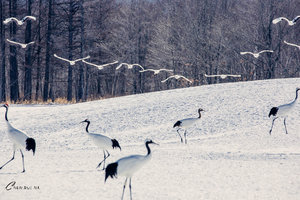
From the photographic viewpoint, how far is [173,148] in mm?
14680

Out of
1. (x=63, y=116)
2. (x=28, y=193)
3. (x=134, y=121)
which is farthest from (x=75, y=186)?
(x=63, y=116)

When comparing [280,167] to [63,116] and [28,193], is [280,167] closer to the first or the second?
[28,193]

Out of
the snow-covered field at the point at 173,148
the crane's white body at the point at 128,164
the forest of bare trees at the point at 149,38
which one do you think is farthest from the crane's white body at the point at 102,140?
the forest of bare trees at the point at 149,38

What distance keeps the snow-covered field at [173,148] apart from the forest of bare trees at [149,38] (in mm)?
18143

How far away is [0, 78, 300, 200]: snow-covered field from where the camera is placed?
9086 mm

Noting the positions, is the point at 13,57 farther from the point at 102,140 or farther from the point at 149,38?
the point at 102,140

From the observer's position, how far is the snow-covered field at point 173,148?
29.8ft

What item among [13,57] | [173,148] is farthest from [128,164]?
[13,57]

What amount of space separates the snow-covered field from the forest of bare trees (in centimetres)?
1814

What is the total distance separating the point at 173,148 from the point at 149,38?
40.9 m
